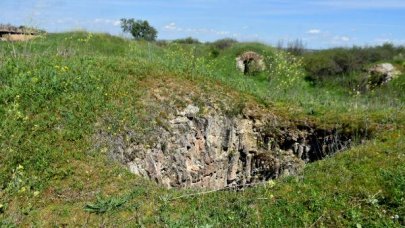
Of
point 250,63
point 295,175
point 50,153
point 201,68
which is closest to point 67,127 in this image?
point 50,153

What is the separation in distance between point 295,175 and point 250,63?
14.5 metres

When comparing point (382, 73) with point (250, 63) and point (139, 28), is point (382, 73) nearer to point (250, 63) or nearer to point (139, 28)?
point (250, 63)

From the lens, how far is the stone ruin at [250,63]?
70.7ft

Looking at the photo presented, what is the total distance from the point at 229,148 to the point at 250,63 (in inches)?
438

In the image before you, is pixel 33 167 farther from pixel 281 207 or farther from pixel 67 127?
pixel 281 207

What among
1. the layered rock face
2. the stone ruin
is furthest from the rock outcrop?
the layered rock face

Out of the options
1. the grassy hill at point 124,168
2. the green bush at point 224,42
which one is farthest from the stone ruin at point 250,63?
the grassy hill at point 124,168

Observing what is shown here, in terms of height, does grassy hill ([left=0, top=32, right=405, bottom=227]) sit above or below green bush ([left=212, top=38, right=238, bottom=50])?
below

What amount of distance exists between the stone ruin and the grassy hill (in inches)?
369

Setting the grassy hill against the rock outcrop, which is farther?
the rock outcrop

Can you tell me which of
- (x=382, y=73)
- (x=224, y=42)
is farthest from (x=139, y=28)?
(x=382, y=73)

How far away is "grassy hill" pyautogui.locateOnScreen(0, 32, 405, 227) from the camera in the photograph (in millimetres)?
6488

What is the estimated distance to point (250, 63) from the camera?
21.8 m

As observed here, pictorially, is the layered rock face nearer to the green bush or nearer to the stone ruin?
the stone ruin
